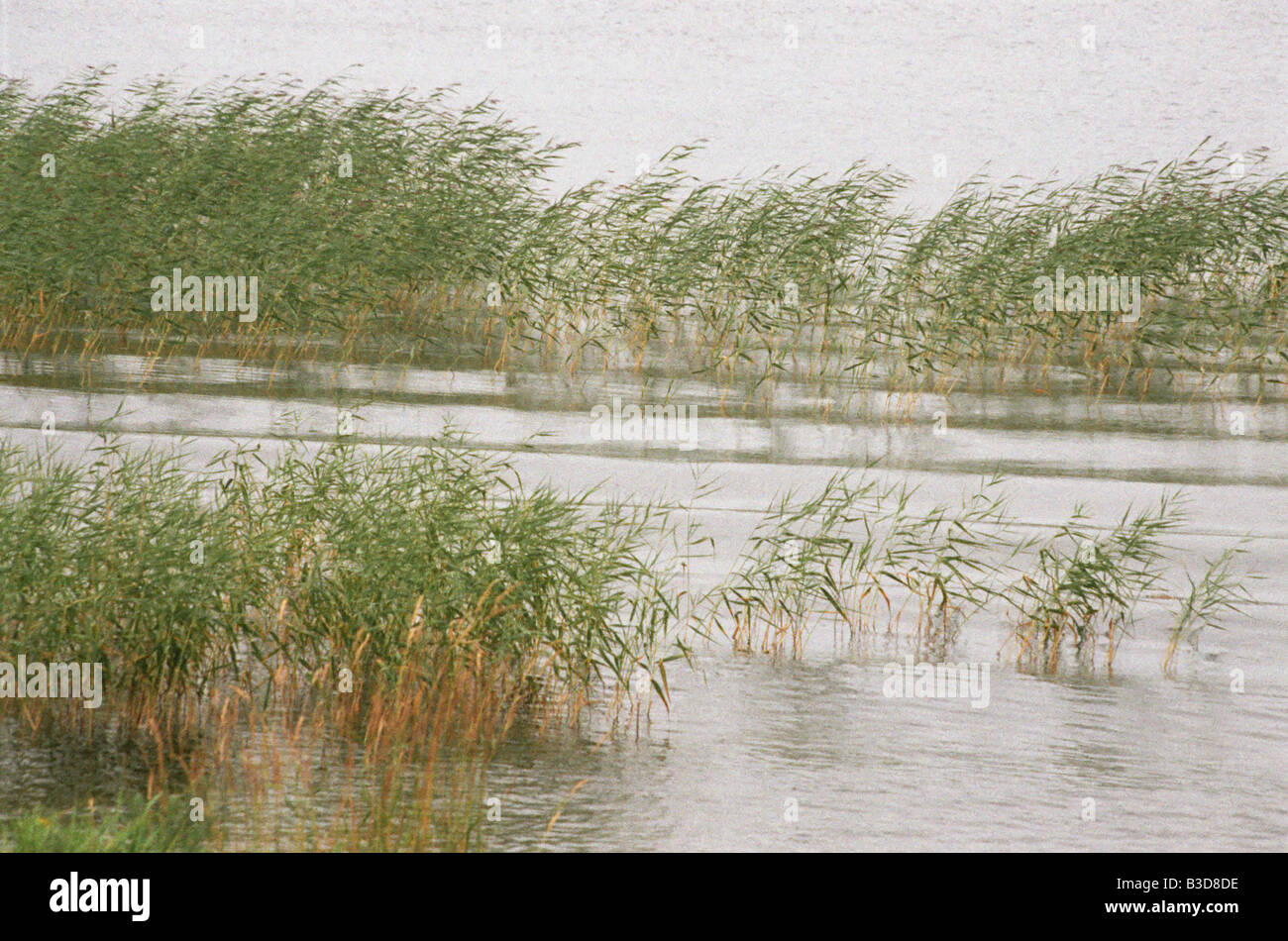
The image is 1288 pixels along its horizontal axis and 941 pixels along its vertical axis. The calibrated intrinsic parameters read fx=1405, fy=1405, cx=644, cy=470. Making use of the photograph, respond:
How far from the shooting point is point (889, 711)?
5.61m

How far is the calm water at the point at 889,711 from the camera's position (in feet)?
15.0

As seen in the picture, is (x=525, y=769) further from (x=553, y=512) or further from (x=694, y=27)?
(x=694, y=27)

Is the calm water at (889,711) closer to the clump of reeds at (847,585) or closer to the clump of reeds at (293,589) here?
the clump of reeds at (847,585)

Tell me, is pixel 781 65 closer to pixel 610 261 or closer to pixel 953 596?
pixel 610 261

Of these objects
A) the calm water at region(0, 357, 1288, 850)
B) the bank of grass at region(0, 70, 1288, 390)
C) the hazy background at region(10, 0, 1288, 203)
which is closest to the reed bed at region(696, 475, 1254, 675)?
the calm water at region(0, 357, 1288, 850)

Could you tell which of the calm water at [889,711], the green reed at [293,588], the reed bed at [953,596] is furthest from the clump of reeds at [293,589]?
the reed bed at [953,596]

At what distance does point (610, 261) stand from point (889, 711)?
280 inches

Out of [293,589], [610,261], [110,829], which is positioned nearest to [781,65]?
[610,261]
